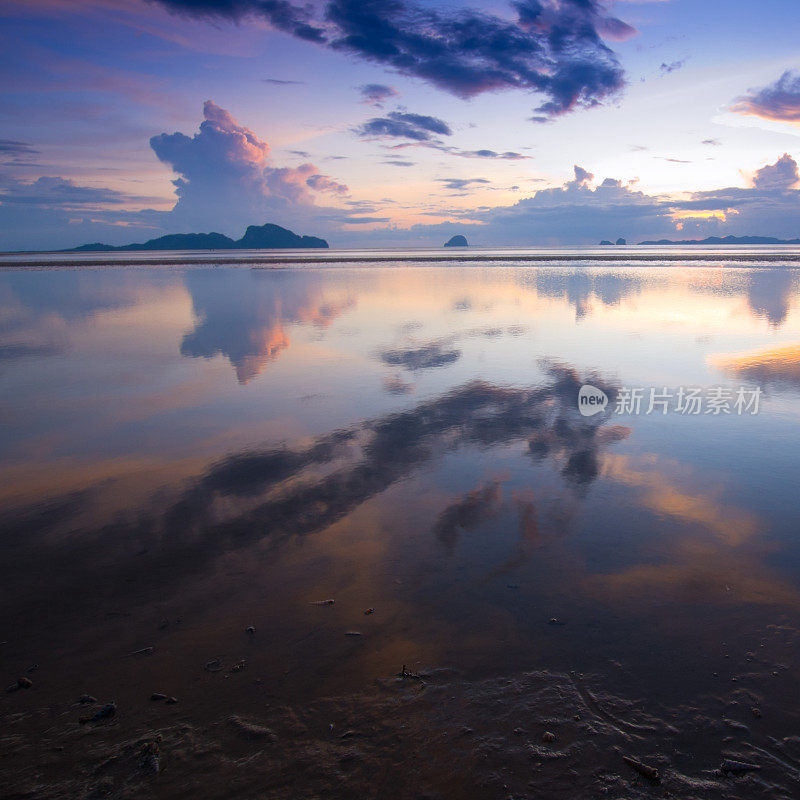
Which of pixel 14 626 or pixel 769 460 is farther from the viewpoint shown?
pixel 769 460

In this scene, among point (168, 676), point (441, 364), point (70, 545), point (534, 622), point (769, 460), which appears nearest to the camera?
point (168, 676)

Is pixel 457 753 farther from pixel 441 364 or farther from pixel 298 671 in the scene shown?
pixel 441 364

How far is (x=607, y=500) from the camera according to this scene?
7.86 meters

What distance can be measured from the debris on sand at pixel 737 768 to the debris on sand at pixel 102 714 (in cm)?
507

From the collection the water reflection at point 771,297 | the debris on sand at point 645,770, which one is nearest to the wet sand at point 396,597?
the debris on sand at point 645,770

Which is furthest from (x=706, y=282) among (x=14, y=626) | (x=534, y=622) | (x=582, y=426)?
Answer: (x=14, y=626)

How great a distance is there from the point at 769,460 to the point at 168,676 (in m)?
10.3

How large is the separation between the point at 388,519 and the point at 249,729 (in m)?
3.59

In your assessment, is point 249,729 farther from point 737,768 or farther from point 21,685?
point 737,768

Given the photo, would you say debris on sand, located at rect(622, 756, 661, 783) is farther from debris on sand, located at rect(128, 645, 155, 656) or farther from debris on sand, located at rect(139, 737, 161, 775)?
debris on sand, located at rect(128, 645, 155, 656)

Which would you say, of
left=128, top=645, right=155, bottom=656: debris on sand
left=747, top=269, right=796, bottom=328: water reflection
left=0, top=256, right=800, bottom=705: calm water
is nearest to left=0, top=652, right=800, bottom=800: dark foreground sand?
left=0, top=256, right=800, bottom=705: calm water

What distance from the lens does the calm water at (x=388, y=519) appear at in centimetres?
511

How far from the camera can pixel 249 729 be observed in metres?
4.19

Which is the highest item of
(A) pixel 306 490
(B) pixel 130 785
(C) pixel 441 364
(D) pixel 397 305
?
(D) pixel 397 305
